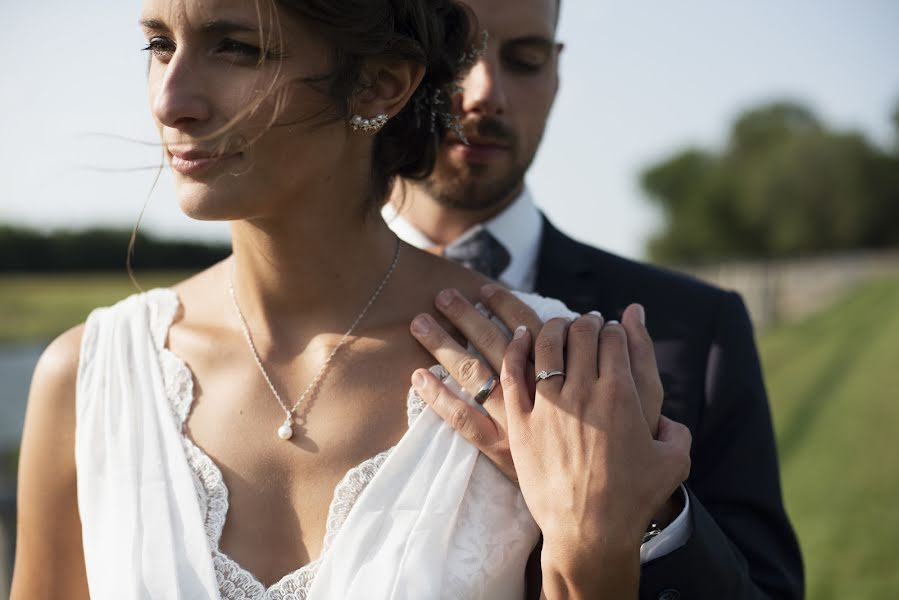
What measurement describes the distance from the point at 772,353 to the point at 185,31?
85.2 ft

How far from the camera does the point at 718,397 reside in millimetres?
3121

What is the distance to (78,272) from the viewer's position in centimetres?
2312

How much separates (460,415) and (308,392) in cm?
47

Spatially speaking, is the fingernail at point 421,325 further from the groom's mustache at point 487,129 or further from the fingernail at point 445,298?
the groom's mustache at point 487,129

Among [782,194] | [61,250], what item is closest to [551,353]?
[61,250]

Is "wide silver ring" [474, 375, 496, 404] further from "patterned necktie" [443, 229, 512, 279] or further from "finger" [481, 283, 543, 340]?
"patterned necktie" [443, 229, 512, 279]

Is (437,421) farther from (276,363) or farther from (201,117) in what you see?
(201,117)

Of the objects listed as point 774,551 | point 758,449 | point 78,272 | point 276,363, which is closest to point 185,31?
point 276,363

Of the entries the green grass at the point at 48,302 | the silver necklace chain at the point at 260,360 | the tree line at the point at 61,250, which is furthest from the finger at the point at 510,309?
the tree line at the point at 61,250

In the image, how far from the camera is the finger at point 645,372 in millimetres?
2494

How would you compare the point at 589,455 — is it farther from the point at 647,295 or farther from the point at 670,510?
the point at 647,295

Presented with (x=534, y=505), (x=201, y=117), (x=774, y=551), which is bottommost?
(x=774, y=551)

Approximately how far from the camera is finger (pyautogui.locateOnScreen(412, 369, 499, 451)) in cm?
256

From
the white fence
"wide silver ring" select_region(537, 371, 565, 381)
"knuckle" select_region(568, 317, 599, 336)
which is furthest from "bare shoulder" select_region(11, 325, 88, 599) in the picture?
the white fence
